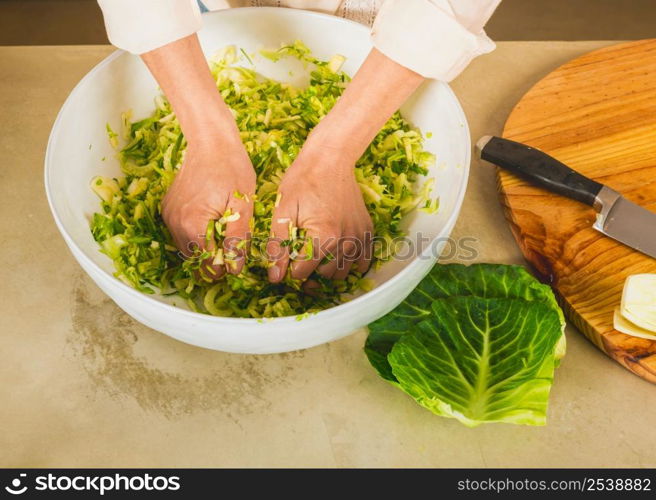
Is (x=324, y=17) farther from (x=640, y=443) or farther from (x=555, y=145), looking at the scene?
(x=640, y=443)

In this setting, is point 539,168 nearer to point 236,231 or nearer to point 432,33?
point 432,33

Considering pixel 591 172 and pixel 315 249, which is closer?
pixel 315 249

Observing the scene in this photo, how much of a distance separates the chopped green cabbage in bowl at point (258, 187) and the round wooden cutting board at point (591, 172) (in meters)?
0.26

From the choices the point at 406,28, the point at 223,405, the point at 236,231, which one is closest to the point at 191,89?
the point at 236,231

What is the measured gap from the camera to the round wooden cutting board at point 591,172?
1.08 meters

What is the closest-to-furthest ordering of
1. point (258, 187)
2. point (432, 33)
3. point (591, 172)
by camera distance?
point (432, 33)
point (258, 187)
point (591, 172)

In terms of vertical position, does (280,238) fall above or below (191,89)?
below

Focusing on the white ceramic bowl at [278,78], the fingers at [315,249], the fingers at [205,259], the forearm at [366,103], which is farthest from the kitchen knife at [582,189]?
the fingers at [205,259]

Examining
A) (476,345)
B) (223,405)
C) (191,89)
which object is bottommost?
(223,405)

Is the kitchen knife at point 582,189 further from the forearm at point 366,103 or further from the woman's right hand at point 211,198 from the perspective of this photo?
the woman's right hand at point 211,198

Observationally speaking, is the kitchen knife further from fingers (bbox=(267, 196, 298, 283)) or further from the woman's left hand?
fingers (bbox=(267, 196, 298, 283))

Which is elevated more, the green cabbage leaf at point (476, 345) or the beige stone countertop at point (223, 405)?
the green cabbage leaf at point (476, 345)

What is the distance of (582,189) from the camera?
1162 millimetres

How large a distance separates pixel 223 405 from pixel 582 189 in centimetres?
74
